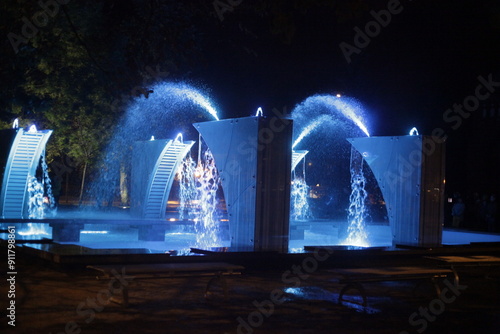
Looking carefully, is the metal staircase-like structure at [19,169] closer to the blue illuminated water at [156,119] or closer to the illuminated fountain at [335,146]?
the blue illuminated water at [156,119]

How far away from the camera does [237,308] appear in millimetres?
8438

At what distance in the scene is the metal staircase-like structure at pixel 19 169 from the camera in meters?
18.3

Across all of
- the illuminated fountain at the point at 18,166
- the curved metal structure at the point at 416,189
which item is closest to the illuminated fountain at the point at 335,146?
the curved metal structure at the point at 416,189

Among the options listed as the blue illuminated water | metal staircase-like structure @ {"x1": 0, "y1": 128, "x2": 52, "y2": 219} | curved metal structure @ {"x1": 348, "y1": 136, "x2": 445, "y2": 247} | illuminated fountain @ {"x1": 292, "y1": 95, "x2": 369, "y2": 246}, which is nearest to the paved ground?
curved metal structure @ {"x1": 348, "y1": 136, "x2": 445, "y2": 247}

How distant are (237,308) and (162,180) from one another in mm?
11701

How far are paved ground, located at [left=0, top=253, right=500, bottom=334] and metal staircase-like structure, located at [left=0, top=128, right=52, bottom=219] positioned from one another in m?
7.92

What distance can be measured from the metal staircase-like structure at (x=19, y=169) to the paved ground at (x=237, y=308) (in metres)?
7.92

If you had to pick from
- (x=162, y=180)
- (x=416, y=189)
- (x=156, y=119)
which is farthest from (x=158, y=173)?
(x=156, y=119)

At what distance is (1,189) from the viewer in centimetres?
1842

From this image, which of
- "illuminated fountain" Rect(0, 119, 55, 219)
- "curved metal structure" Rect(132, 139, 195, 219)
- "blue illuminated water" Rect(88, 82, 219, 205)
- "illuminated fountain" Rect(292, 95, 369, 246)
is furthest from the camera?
"blue illuminated water" Rect(88, 82, 219, 205)

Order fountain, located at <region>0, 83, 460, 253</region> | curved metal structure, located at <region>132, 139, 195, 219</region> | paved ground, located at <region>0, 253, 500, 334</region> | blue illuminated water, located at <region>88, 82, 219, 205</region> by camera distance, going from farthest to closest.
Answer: blue illuminated water, located at <region>88, 82, 219, 205</region> < curved metal structure, located at <region>132, 139, 195, 219</region> < fountain, located at <region>0, 83, 460, 253</region> < paved ground, located at <region>0, 253, 500, 334</region>

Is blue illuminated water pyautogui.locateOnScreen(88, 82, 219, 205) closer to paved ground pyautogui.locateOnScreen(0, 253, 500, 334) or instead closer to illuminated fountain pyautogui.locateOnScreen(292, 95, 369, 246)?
illuminated fountain pyautogui.locateOnScreen(292, 95, 369, 246)

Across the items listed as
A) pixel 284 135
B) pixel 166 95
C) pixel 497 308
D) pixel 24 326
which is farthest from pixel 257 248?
pixel 166 95

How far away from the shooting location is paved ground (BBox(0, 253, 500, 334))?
24.1ft
